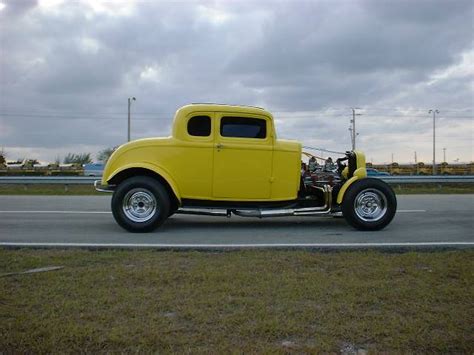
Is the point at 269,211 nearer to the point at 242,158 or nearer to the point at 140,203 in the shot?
the point at 242,158

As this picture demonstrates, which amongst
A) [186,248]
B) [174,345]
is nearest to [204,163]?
[186,248]

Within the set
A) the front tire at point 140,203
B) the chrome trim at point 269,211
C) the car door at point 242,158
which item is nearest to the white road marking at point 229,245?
the front tire at point 140,203

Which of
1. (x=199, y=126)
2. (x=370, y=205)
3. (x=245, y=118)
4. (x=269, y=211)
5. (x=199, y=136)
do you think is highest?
(x=245, y=118)

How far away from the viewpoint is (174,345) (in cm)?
336

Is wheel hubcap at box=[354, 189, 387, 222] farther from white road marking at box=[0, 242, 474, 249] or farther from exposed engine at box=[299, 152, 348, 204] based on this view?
white road marking at box=[0, 242, 474, 249]

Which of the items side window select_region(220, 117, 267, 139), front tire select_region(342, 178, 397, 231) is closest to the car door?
side window select_region(220, 117, 267, 139)

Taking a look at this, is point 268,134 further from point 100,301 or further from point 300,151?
point 100,301

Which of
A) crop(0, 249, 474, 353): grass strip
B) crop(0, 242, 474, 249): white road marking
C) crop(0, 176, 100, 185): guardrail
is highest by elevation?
crop(0, 176, 100, 185): guardrail

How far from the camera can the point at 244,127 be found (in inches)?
337

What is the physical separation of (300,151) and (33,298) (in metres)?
5.44

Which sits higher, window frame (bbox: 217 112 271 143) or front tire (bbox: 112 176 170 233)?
window frame (bbox: 217 112 271 143)

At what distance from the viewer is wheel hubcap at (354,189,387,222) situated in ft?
28.3

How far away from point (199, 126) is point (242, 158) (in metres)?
0.92

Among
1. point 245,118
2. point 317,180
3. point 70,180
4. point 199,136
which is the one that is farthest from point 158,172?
point 70,180
